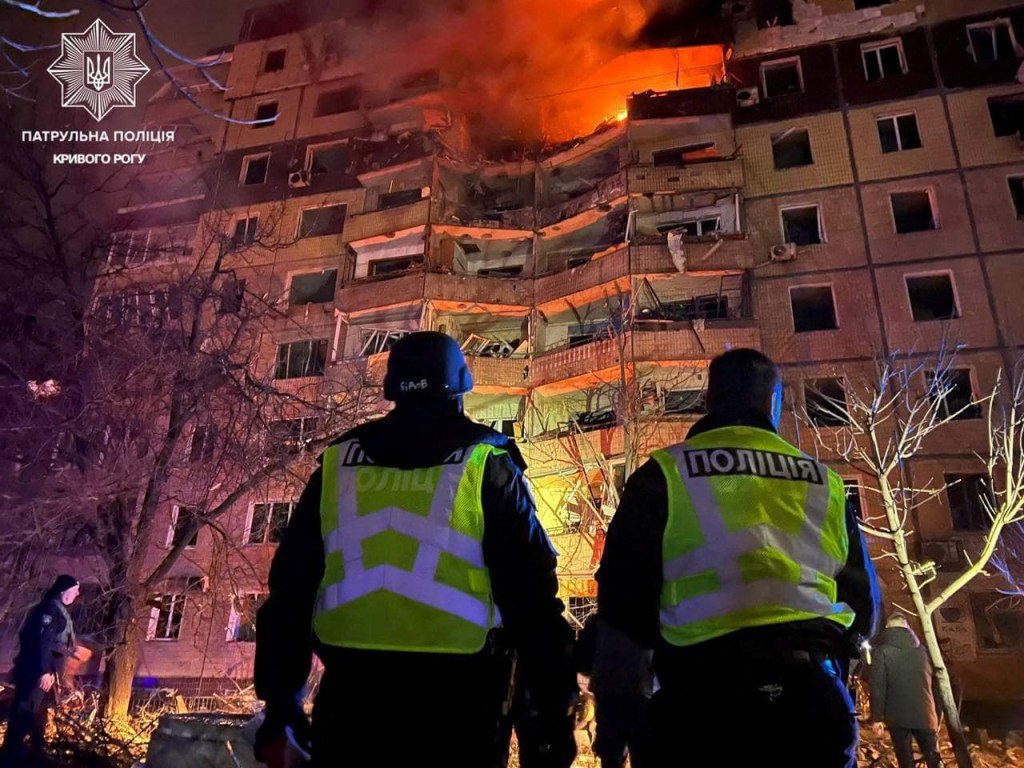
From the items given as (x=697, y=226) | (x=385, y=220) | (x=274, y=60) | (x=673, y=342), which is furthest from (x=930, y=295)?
(x=274, y=60)

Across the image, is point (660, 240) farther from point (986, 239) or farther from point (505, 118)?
point (505, 118)

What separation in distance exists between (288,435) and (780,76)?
941 inches

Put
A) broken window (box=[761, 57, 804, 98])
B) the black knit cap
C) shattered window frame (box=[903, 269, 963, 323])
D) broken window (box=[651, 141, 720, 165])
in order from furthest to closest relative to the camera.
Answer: broken window (box=[761, 57, 804, 98]), broken window (box=[651, 141, 720, 165]), shattered window frame (box=[903, 269, 963, 323]), the black knit cap

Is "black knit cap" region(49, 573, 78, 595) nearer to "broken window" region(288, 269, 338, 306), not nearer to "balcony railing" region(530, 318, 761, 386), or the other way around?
"balcony railing" region(530, 318, 761, 386)

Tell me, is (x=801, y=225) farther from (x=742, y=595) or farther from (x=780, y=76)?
(x=742, y=595)

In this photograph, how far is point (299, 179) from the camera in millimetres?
29297

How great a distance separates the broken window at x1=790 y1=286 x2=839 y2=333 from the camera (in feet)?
69.6

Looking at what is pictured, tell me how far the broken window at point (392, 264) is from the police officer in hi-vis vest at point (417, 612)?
2500 centimetres

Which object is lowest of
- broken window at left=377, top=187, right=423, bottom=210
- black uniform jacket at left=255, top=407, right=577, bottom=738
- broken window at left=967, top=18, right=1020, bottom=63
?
black uniform jacket at left=255, top=407, right=577, bottom=738

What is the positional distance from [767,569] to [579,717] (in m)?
8.56

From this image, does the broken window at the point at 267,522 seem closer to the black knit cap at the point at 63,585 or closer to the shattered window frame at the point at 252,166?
the black knit cap at the point at 63,585

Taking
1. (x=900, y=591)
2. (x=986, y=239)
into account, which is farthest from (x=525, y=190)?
(x=900, y=591)

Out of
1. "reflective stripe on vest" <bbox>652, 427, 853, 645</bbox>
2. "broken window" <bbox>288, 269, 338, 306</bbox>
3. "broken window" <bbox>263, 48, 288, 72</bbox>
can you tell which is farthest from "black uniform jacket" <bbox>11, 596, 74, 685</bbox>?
"broken window" <bbox>263, 48, 288, 72</bbox>

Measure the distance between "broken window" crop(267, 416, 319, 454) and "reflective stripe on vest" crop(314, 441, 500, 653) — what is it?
10443mm
